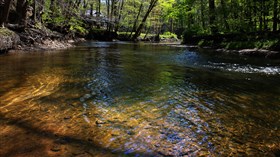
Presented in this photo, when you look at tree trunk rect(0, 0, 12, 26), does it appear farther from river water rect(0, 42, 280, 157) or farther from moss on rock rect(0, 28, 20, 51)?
river water rect(0, 42, 280, 157)

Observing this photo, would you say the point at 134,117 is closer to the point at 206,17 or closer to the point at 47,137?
the point at 47,137

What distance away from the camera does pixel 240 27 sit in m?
22.6

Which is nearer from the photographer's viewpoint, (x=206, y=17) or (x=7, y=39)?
(x=7, y=39)

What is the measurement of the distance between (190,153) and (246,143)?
963mm

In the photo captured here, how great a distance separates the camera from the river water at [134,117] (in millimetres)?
3285

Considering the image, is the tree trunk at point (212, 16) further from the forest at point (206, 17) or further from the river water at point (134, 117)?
the river water at point (134, 117)

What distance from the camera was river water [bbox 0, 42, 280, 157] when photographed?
3285 mm

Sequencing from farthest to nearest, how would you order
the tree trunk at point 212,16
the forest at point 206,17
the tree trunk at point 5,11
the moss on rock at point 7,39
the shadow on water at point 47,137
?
the tree trunk at point 212,16 < the forest at point 206,17 < the tree trunk at point 5,11 < the moss on rock at point 7,39 < the shadow on water at point 47,137

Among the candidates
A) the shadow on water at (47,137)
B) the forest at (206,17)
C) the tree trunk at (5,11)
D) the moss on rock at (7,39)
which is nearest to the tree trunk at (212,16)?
the forest at (206,17)

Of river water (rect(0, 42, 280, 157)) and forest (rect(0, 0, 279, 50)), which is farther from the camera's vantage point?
forest (rect(0, 0, 279, 50))

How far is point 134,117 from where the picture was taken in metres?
4.40

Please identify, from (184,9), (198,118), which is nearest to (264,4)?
(184,9)

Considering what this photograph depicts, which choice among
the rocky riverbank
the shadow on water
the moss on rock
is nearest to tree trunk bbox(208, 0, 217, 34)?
the rocky riverbank

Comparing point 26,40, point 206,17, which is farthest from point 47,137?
point 206,17
